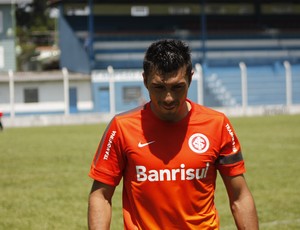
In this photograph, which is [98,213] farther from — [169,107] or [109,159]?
[169,107]

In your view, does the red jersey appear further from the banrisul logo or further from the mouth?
the mouth

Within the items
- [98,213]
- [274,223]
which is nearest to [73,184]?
[274,223]

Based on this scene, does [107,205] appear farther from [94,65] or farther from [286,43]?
[286,43]

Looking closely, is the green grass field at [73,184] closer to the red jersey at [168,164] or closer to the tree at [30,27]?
the red jersey at [168,164]

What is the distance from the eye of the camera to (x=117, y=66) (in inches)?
1896

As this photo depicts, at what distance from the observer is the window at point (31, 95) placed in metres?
47.0

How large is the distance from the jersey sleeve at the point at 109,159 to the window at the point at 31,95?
4365 centimetres

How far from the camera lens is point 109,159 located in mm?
3898

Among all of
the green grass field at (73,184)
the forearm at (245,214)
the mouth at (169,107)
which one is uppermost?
the mouth at (169,107)

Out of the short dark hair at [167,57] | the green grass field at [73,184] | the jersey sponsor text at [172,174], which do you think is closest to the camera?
the short dark hair at [167,57]

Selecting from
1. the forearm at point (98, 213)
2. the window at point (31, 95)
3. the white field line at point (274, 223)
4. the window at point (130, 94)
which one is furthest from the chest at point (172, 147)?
the window at point (31, 95)

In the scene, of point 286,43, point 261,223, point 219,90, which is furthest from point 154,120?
point 286,43

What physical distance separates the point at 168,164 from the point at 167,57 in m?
0.57

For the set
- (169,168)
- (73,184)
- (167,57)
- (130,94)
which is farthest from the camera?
(130,94)
